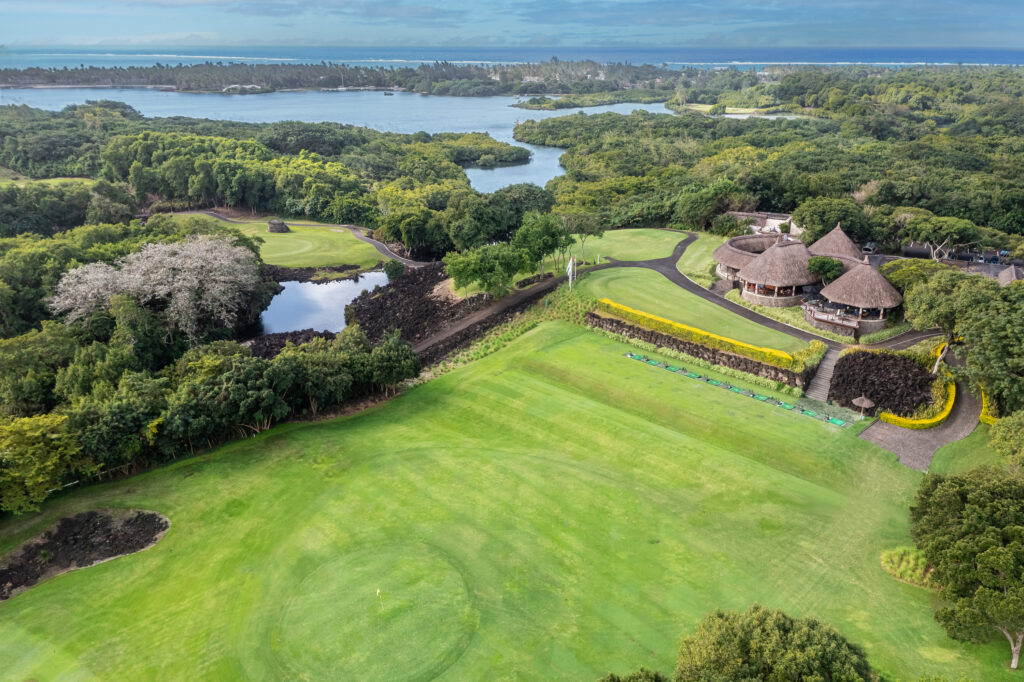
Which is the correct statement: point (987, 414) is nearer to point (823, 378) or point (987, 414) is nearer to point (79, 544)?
point (823, 378)

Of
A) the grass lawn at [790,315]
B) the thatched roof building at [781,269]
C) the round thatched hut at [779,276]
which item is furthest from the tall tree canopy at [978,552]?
the thatched roof building at [781,269]

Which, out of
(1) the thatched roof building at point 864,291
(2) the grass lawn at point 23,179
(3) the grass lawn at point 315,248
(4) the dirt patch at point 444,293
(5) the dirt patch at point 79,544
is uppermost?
(2) the grass lawn at point 23,179

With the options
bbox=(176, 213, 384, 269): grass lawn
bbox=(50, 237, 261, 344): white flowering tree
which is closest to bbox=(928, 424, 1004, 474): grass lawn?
bbox=(50, 237, 261, 344): white flowering tree

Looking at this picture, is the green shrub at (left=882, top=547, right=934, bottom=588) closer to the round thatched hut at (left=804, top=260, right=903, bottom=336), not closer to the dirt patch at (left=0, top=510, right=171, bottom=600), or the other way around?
the round thatched hut at (left=804, top=260, right=903, bottom=336)

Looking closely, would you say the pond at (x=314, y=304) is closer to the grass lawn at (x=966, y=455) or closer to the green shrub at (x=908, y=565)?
the green shrub at (x=908, y=565)

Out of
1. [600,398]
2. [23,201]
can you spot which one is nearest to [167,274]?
[600,398]

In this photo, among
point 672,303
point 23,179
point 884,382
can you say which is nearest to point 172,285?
point 672,303
